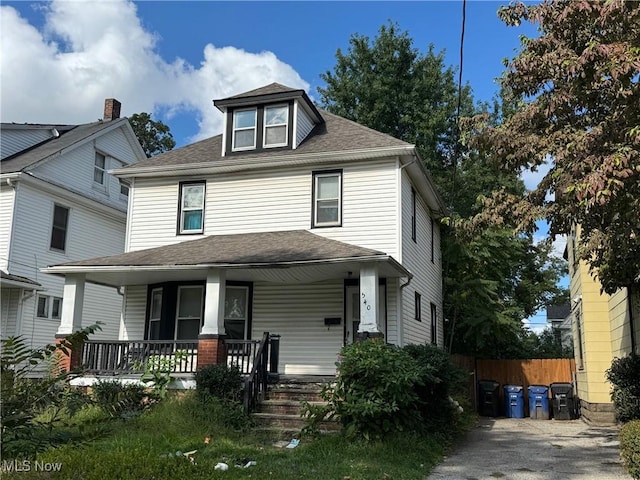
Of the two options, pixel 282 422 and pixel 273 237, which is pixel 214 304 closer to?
pixel 273 237

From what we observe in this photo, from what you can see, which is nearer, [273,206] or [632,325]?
Result: [632,325]

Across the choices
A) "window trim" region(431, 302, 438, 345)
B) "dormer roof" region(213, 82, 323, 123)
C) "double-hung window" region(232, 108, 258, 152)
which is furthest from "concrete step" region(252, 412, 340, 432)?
"dormer roof" region(213, 82, 323, 123)

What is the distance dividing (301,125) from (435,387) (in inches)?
308

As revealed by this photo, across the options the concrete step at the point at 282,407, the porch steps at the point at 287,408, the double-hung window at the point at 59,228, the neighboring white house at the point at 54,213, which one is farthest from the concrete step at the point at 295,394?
the double-hung window at the point at 59,228

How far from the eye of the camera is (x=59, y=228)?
19.8m

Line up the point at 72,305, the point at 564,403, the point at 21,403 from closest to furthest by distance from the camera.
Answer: the point at 21,403 → the point at 72,305 → the point at 564,403

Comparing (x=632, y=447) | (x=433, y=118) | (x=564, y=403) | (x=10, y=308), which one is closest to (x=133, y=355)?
(x=10, y=308)

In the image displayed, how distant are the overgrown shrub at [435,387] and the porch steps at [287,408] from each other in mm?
1825

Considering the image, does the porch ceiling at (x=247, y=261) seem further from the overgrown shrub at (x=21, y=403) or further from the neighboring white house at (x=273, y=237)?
the overgrown shrub at (x=21, y=403)

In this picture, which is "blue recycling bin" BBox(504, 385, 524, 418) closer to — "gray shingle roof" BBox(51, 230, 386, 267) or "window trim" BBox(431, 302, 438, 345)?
"window trim" BBox(431, 302, 438, 345)

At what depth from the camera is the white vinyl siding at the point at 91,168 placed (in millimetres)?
19766

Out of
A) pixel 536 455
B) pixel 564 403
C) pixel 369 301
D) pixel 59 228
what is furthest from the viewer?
pixel 59 228

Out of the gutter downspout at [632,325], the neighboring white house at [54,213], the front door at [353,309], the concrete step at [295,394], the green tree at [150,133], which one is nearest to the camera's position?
the concrete step at [295,394]

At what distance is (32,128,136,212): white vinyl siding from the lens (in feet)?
64.8
